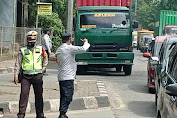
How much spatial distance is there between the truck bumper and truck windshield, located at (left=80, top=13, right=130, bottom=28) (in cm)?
107

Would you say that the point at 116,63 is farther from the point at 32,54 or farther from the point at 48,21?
the point at 48,21

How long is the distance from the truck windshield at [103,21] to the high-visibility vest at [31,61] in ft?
28.7

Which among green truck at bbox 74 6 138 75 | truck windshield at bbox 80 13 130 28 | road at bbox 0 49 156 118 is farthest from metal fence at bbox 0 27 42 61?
road at bbox 0 49 156 118

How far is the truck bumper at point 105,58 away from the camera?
56.9 feet

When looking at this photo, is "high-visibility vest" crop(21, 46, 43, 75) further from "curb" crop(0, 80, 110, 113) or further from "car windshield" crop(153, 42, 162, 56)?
"car windshield" crop(153, 42, 162, 56)

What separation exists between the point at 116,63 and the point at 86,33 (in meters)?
1.67

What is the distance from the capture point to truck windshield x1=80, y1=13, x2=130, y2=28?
56.5ft

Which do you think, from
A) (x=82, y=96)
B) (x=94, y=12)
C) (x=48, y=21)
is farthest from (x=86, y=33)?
(x=48, y=21)

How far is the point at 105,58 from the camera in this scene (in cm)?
1739

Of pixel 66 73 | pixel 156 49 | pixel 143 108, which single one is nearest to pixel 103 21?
pixel 156 49

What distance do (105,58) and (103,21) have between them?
142 cm

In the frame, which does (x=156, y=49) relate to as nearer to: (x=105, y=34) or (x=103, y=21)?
(x=105, y=34)

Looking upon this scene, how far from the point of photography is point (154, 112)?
10188 millimetres

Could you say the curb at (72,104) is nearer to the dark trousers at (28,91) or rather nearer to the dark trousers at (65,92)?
the dark trousers at (28,91)
